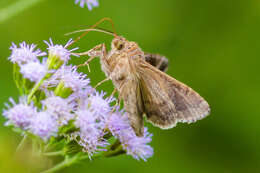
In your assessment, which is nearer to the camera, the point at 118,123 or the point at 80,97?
the point at 80,97

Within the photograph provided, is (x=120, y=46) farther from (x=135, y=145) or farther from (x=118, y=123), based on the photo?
(x=135, y=145)

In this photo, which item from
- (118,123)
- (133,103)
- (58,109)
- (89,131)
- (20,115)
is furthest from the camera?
(133,103)

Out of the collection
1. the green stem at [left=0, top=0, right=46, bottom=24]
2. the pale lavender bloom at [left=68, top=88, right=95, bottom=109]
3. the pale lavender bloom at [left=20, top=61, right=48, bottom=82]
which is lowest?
the pale lavender bloom at [left=68, top=88, right=95, bottom=109]

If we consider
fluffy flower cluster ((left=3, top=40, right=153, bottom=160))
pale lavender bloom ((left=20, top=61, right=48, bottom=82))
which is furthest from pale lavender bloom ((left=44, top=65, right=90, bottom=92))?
pale lavender bloom ((left=20, top=61, right=48, bottom=82))

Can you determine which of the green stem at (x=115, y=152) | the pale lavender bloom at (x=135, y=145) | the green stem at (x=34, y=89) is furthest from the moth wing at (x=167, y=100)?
the green stem at (x=34, y=89)

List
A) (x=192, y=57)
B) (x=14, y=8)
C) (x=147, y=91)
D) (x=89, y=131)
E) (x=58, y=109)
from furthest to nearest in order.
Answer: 1. (x=192, y=57)
2. (x=14, y=8)
3. (x=147, y=91)
4. (x=89, y=131)
5. (x=58, y=109)

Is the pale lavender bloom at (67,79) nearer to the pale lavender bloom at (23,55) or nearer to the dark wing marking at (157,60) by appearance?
the pale lavender bloom at (23,55)

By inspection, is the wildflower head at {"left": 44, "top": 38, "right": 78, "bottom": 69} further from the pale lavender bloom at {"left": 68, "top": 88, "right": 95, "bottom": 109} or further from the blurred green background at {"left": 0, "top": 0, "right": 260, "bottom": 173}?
the blurred green background at {"left": 0, "top": 0, "right": 260, "bottom": 173}

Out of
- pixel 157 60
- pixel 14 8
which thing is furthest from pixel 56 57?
pixel 157 60

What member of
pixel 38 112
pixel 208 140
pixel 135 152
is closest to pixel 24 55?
pixel 38 112
